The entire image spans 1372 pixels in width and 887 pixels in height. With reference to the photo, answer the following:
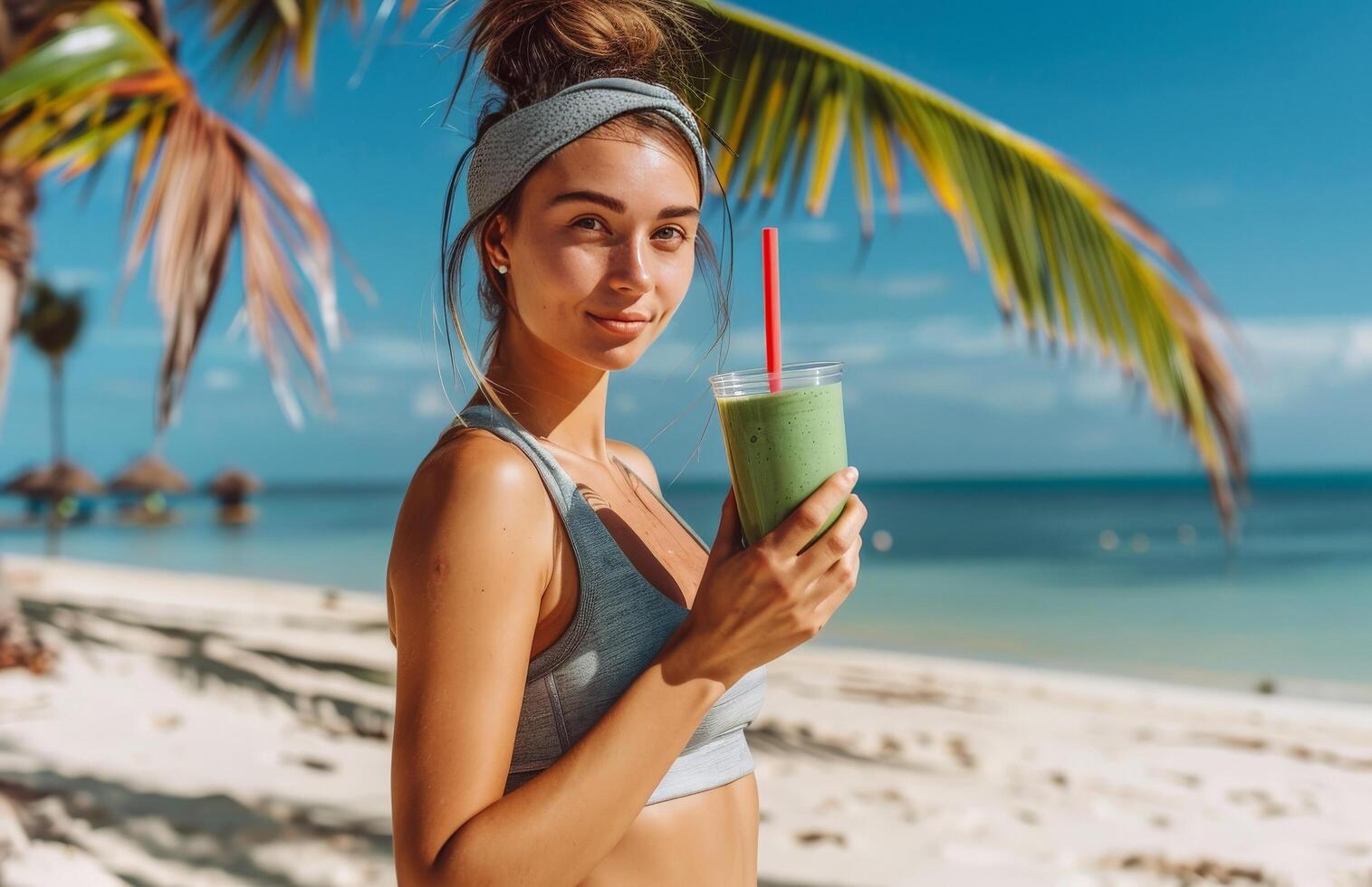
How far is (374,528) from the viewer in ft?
121

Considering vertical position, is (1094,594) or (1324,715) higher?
(1324,715)

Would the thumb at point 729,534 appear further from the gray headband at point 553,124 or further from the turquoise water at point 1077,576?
the turquoise water at point 1077,576

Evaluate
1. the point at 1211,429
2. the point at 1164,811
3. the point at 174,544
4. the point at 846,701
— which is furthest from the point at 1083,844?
the point at 174,544

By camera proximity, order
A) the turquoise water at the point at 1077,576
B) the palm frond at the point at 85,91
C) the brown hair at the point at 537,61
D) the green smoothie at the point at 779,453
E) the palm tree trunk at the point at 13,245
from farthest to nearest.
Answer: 1. the turquoise water at the point at 1077,576
2. the palm tree trunk at the point at 13,245
3. the palm frond at the point at 85,91
4. the brown hair at the point at 537,61
5. the green smoothie at the point at 779,453

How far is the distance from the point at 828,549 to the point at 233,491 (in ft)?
120

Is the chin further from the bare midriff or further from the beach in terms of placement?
the beach

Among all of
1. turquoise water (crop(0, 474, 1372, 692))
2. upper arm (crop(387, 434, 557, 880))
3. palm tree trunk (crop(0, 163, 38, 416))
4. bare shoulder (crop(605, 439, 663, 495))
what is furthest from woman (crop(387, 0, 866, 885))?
turquoise water (crop(0, 474, 1372, 692))

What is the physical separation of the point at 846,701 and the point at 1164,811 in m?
2.60

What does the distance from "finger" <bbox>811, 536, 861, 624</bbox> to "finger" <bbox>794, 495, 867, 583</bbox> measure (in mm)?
12

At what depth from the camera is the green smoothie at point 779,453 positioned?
3.54 ft

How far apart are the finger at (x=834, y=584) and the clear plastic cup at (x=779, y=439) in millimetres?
38

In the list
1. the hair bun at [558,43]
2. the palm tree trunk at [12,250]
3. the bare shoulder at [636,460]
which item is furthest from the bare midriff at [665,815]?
the palm tree trunk at [12,250]

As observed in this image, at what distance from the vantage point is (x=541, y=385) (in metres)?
1.26

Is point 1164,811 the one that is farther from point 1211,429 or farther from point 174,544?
point 174,544
